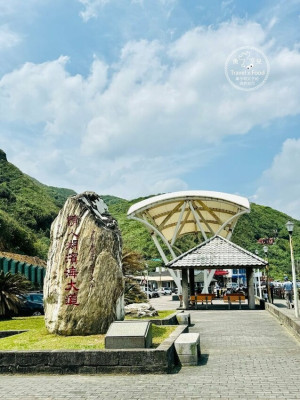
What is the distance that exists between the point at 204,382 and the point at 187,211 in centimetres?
3273

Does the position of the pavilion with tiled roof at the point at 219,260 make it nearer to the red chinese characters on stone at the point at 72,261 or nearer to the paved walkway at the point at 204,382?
the paved walkway at the point at 204,382

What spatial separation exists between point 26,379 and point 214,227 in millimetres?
34988

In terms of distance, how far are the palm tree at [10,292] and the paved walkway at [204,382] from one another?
37.8ft

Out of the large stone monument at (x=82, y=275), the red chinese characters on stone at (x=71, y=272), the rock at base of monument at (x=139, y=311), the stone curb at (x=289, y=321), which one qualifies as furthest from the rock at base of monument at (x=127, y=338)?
the rock at base of monument at (x=139, y=311)

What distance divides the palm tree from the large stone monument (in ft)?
27.8

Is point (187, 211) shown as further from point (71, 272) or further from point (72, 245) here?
point (71, 272)

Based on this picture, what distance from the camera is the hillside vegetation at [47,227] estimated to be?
48719mm

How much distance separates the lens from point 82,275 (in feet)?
37.0

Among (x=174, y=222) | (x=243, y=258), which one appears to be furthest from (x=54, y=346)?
(x=174, y=222)

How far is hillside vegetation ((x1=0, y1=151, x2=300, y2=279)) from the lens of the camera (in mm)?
48719

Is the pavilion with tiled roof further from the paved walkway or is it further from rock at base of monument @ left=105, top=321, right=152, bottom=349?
rock at base of monument @ left=105, top=321, right=152, bottom=349

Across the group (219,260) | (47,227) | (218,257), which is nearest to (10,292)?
(219,260)

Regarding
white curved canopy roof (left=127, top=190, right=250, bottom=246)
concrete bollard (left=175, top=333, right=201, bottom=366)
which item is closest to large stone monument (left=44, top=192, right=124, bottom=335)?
concrete bollard (left=175, top=333, right=201, bottom=366)

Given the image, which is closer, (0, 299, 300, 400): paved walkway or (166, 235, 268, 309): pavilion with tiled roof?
(0, 299, 300, 400): paved walkway
